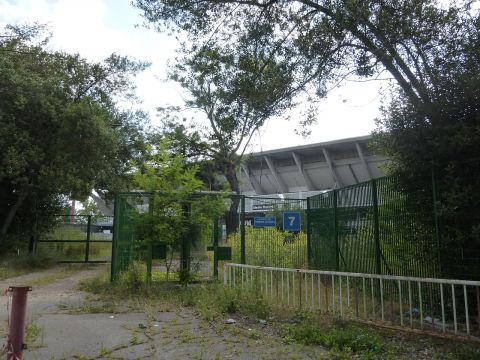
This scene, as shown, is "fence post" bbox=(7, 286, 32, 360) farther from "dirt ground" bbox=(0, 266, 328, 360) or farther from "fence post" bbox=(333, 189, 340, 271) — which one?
"fence post" bbox=(333, 189, 340, 271)

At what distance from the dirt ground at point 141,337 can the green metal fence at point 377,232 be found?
2.89m

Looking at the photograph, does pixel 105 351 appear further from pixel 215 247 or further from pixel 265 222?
pixel 265 222

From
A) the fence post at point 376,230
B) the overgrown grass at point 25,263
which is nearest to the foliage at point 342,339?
the fence post at point 376,230

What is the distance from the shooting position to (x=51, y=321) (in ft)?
25.1

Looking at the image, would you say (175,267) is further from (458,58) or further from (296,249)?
(458,58)

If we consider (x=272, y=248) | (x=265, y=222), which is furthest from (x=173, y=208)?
(x=272, y=248)

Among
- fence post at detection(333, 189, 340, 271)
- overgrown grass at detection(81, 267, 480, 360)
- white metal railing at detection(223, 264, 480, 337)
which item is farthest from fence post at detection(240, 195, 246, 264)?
white metal railing at detection(223, 264, 480, 337)

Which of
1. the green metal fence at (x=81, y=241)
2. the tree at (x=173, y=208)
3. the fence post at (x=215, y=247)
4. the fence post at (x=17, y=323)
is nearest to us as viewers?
the fence post at (x=17, y=323)

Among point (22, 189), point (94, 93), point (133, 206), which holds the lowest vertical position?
point (133, 206)

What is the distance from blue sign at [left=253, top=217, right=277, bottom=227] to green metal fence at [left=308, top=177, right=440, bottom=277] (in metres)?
1.29

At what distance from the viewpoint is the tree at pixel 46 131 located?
16.3m

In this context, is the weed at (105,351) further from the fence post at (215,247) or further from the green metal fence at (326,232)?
the fence post at (215,247)

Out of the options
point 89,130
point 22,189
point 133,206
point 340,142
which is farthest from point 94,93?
point 340,142

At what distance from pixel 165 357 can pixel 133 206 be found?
6403mm
